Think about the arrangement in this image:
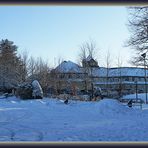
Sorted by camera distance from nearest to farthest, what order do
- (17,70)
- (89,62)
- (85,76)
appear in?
(89,62), (85,76), (17,70)

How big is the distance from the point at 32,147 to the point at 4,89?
57.6 metres

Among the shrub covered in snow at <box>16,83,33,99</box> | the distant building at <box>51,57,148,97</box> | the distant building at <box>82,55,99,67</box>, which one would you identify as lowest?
the shrub covered in snow at <box>16,83,33,99</box>

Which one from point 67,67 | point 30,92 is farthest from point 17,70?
point 30,92

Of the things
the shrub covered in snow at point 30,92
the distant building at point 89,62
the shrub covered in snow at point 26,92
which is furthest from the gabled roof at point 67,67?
the shrub covered in snow at point 26,92

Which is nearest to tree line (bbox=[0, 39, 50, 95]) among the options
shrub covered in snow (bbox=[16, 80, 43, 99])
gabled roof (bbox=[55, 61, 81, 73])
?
gabled roof (bbox=[55, 61, 81, 73])

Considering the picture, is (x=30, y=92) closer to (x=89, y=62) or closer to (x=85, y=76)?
(x=89, y=62)

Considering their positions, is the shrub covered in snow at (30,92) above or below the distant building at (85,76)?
below

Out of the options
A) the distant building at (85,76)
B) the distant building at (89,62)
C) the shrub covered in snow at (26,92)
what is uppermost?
the distant building at (89,62)

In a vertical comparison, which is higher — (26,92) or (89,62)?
(89,62)

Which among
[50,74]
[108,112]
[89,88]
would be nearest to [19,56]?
[50,74]

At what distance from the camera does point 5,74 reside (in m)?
68.8

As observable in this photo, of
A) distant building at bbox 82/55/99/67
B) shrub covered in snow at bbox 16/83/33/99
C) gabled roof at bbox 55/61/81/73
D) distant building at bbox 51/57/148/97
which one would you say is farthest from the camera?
gabled roof at bbox 55/61/81/73

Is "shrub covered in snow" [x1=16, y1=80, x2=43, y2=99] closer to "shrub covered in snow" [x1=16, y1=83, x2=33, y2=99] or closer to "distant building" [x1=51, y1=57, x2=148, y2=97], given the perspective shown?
"shrub covered in snow" [x1=16, y1=83, x2=33, y2=99]

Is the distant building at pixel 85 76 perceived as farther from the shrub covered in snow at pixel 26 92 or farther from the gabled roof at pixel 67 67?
the shrub covered in snow at pixel 26 92
